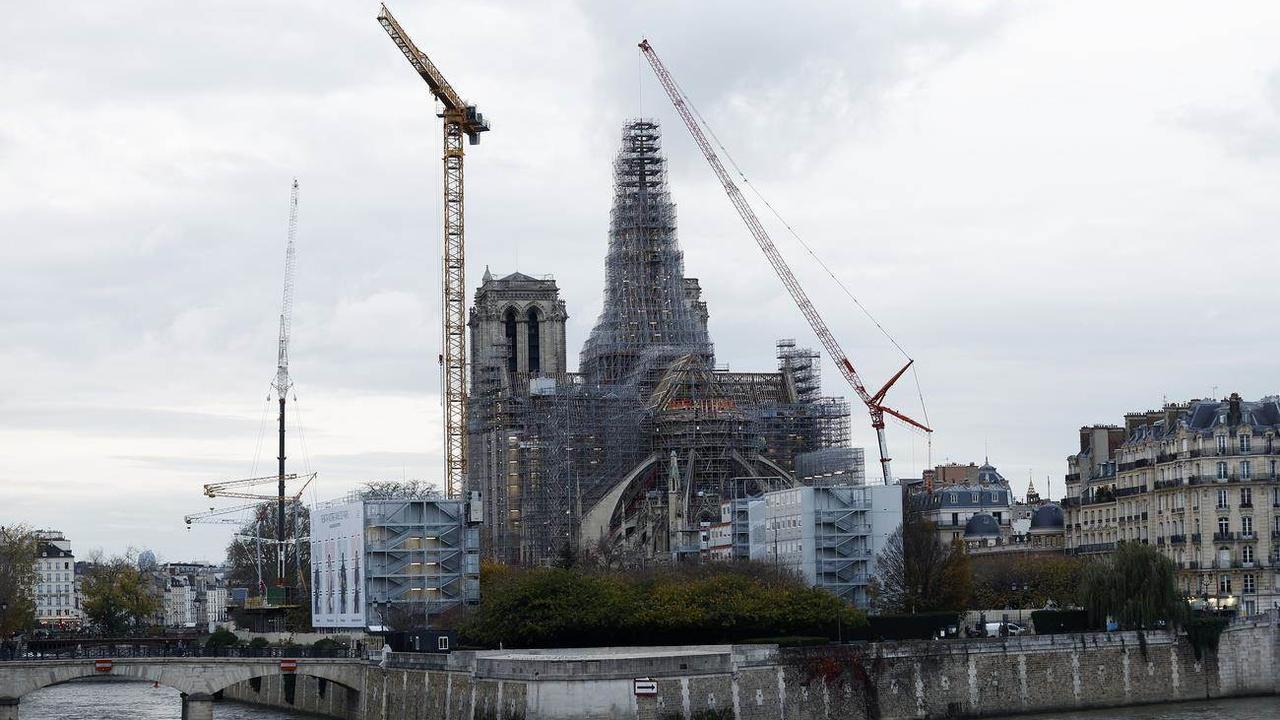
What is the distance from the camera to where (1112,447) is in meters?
116

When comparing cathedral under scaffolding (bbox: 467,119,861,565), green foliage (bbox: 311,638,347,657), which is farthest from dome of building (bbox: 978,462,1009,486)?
green foliage (bbox: 311,638,347,657)

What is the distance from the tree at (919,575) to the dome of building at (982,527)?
22.0 m

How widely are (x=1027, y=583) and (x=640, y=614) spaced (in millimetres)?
28519

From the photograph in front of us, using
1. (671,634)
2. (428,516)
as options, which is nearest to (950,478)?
(428,516)

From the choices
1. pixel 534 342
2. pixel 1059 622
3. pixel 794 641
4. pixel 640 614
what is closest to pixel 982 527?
pixel 1059 622

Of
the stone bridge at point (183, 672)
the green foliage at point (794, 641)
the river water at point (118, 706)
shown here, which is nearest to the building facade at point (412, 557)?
the river water at point (118, 706)

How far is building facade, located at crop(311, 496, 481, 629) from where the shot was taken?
320 feet

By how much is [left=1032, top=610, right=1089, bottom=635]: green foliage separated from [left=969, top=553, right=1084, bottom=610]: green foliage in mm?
13673

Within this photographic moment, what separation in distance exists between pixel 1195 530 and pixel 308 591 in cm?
6241

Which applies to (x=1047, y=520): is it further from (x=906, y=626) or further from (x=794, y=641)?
(x=794, y=641)

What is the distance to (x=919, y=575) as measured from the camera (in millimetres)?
97312

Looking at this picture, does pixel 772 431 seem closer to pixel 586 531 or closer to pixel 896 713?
pixel 586 531

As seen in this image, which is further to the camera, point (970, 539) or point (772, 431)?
point (772, 431)

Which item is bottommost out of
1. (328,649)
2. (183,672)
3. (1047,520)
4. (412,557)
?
(183,672)
